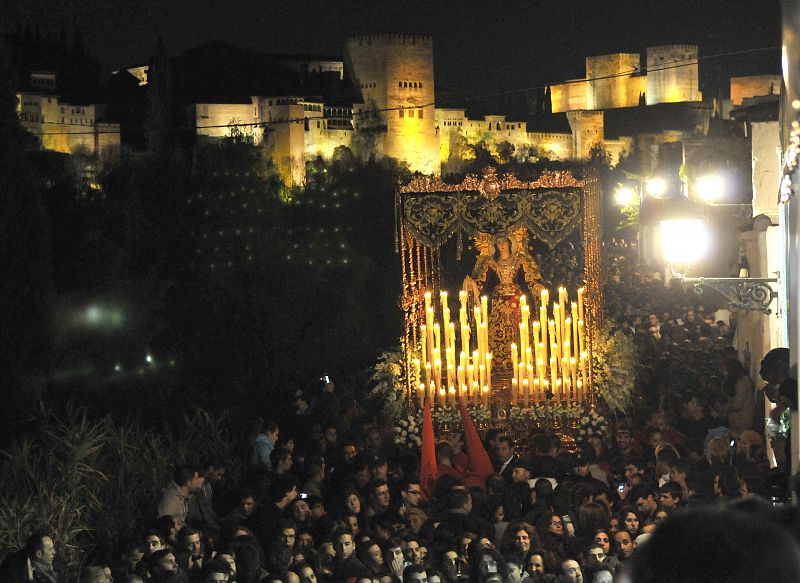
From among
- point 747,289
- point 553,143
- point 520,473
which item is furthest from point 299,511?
point 553,143

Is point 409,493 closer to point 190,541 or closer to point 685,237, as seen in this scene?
point 190,541

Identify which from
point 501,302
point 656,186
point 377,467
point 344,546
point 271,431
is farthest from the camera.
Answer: point 501,302

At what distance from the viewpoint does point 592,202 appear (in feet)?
46.0

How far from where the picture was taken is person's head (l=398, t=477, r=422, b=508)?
10.1m

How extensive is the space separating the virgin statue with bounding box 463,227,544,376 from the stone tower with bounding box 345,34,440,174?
60.1m

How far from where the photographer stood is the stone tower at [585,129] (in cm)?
8556

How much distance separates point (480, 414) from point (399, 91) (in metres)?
64.6

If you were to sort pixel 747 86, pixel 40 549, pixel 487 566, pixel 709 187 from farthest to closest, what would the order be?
pixel 747 86, pixel 709 187, pixel 487 566, pixel 40 549

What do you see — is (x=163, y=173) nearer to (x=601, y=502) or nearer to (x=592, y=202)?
(x=592, y=202)

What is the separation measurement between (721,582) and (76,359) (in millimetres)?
25750

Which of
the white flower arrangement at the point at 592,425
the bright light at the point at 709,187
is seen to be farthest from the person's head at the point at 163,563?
the white flower arrangement at the point at 592,425

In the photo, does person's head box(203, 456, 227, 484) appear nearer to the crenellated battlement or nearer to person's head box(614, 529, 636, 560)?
person's head box(614, 529, 636, 560)

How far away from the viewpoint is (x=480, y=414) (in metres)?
13.4

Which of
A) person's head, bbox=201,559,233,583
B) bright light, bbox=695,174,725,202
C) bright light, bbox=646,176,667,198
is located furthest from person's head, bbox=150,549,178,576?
bright light, bbox=646,176,667,198
